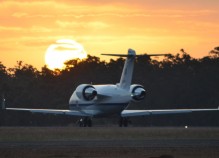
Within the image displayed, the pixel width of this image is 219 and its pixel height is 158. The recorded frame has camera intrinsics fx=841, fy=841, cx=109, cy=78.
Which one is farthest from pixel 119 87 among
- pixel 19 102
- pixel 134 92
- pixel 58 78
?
pixel 58 78

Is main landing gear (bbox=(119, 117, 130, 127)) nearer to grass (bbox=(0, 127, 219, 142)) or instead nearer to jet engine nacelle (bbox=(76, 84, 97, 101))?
jet engine nacelle (bbox=(76, 84, 97, 101))

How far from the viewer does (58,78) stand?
144625 mm

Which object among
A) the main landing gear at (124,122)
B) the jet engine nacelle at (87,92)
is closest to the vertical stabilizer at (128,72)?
the jet engine nacelle at (87,92)

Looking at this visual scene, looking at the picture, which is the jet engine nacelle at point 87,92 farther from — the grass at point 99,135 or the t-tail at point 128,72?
the grass at point 99,135

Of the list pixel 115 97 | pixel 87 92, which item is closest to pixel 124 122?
pixel 115 97

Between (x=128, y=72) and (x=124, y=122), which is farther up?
(x=128, y=72)

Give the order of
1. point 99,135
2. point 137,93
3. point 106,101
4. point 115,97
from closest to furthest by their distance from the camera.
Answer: point 99,135 < point 137,93 < point 115,97 < point 106,101

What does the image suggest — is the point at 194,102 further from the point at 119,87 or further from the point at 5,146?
the point at 5,146

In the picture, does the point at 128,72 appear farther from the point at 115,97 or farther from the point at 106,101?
the point at 106,101

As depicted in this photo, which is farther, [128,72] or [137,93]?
[128,72]

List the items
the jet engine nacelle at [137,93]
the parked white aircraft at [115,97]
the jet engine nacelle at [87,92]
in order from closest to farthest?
1. the jet engine nacelle at [137,93]
2. the parked white aircraft at [115,97]
3. the jet engine nacelle at [87,92]

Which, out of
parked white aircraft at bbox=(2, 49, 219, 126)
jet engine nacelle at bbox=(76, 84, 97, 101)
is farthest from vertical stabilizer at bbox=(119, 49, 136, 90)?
jet engine nacelle at bbox=(76, 84, 97, 101)

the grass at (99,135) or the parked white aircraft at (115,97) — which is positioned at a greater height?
the parked white aircraft at (115,97)

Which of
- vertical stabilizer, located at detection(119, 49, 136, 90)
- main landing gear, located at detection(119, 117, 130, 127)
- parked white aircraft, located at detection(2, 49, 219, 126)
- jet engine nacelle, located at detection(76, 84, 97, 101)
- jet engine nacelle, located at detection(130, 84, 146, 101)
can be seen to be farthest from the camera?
vertical stabilizer, located at detection(119, 49, 136, 90)
